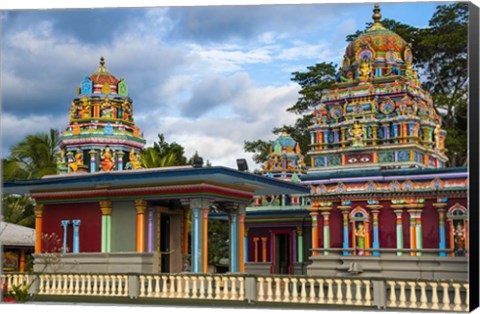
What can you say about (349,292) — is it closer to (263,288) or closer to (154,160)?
(263,288)

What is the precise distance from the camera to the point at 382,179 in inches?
982

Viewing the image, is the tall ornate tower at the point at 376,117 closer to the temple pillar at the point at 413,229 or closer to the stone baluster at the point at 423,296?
the temple pillar at the point at 413,229

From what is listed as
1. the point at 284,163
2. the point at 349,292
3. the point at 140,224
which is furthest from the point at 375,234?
the point at 284,163

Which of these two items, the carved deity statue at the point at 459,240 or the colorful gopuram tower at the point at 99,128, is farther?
the colorful gopuram tower at the point at 99,128

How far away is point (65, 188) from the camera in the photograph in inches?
900

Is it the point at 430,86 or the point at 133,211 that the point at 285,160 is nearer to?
the point at 430,86

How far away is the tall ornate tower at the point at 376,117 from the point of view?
2642cm

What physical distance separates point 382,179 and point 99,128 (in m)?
11.0

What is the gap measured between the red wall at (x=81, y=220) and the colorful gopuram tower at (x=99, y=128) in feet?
17.2

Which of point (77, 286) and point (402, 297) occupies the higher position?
point (402, 297)

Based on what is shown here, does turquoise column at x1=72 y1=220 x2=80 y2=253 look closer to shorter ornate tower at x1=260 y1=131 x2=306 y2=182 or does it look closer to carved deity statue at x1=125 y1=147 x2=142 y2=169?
carved deity statue at x1=125 y1=147 x2=142 y2=169

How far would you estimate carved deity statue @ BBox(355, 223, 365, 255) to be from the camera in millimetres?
25172

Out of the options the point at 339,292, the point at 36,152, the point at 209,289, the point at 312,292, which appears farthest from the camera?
the point at 36,152

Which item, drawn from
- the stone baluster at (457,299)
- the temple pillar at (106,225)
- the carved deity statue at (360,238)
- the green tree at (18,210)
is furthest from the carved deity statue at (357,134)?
the green tree at (18,210)
